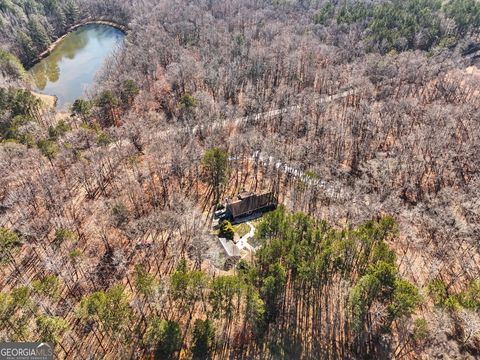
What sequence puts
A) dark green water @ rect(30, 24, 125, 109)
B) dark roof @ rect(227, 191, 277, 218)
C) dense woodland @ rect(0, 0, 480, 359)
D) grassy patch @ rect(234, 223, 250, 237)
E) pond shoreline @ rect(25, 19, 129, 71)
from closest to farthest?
dense woodland @ rect(0, 0, 480, 359)
grassy patch @ rect(234, 223, 250, 237)
dark roof @ rect(227, 191, 277, 218)
dark green water @ rect(30, 24, 125, 109)
pond shoreline @ rect(25, 19, 129, 71)

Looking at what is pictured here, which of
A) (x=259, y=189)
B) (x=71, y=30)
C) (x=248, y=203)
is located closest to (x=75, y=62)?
(x=71, y=30)

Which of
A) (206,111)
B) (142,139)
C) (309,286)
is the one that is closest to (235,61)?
(206,111)

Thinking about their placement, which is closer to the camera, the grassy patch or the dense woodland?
the dense woodland

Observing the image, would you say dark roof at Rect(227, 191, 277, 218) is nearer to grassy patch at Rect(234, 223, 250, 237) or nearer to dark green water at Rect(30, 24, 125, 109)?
grassy patch at Rect(234, 223, 250, 237)

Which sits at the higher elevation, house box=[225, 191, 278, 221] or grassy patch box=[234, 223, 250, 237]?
house box=[225, 191, 278, 221]

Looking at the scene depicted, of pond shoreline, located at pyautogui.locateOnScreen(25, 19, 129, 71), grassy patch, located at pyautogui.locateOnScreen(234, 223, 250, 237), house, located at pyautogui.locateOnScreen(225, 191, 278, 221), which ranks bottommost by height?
grassy patch, located at pyautogui.locateOnScreen(234, 223, 250, 237)

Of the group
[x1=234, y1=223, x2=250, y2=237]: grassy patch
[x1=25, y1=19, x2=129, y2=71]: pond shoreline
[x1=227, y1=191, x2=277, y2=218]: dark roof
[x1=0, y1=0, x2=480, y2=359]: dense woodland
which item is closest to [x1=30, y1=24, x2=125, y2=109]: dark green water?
[x1=25, y1=19, x2=129, y2=71]: pond shoreline
